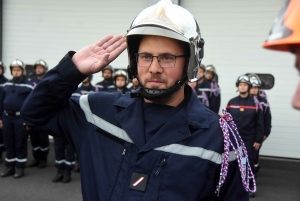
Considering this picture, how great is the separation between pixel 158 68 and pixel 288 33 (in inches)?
39.6

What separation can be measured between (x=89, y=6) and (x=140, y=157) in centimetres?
907

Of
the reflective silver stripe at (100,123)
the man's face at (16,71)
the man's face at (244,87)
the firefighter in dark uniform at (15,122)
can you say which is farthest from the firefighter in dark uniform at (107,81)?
the reflective silver stripe at (100,123)

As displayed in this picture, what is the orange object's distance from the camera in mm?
992

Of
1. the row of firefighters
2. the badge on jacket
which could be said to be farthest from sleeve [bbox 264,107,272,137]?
the badge on jacket

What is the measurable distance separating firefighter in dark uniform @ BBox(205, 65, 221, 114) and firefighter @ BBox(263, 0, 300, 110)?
25.4 feet

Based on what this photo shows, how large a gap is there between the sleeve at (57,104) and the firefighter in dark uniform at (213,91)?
6847mm

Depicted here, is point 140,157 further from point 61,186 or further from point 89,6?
point 89,6

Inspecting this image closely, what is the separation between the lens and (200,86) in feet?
29.1

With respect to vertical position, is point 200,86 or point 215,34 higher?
point 215,34

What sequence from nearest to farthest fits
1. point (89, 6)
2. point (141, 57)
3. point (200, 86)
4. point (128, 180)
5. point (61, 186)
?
point (128, 180) < point (141, 57) < point (61, 186) < point (200, 86) < point (89, 6)

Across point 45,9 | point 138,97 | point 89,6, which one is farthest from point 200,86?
point 138,97

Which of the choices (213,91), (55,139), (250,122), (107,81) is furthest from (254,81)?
(55,139)

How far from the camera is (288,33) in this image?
3.31 ft

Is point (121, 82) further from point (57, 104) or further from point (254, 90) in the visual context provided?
point (57, 104)
